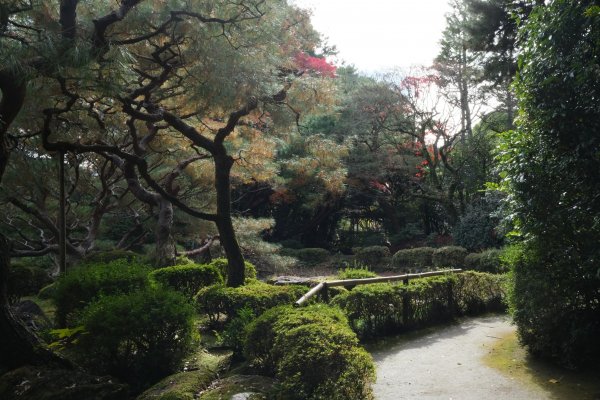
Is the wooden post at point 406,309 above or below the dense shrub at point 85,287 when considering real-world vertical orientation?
below

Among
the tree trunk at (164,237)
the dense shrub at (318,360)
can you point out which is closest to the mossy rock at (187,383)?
the dense shrub at (318,360)

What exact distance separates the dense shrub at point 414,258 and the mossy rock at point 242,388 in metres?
12.6

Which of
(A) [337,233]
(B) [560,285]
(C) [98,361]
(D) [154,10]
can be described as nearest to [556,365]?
(B) [560,285]

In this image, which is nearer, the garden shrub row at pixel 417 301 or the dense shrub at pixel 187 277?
the garden shrub row at pixel 417 301

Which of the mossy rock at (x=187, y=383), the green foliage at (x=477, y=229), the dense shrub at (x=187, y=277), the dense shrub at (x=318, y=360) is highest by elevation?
the green foliage at (x=477, y=229)

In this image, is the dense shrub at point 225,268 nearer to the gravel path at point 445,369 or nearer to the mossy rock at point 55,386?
the gravel path at point 445,369

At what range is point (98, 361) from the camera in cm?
476

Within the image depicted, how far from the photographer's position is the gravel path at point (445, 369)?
189 inches

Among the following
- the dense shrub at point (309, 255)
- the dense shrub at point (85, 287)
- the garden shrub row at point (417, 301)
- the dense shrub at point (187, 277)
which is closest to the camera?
the dense shrub at point (85, 287)

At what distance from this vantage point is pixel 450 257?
14969 millimetres

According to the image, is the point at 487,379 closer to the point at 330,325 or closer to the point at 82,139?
the point at 330,325

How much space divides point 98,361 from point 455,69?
61.6 ft

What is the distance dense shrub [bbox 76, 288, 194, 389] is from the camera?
4.59 metres

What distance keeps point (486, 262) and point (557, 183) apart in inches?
334
